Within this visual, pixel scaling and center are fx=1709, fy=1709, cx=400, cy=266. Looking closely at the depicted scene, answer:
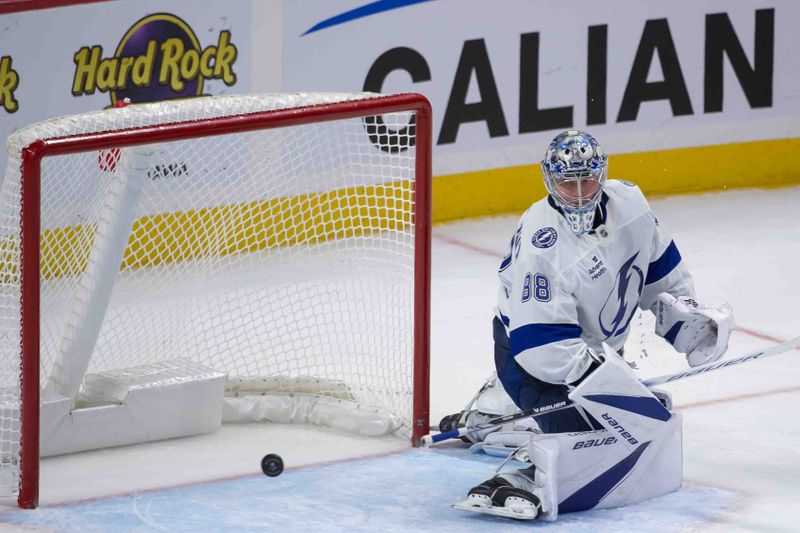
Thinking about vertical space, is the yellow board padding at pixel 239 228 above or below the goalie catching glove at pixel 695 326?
above

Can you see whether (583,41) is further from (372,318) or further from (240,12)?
(372,318)

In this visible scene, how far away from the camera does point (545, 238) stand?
4078mm

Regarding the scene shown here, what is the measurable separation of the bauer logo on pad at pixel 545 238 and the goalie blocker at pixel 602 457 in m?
0.31

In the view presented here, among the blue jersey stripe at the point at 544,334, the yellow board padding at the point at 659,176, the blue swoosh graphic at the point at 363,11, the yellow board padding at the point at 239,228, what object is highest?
the blue swoosh graphic at the point at 363,11

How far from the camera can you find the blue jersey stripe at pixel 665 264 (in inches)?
171

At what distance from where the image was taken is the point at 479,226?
7.18 meters

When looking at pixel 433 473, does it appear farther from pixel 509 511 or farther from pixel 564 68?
pixel 564 68

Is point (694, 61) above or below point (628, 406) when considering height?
above

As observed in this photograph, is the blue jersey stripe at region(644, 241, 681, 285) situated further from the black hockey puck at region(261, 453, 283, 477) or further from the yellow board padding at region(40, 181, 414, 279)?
the black hockey puck at region(261, 453, 283, 477)

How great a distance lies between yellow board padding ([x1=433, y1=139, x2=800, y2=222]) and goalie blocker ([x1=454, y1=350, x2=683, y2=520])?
3081mm

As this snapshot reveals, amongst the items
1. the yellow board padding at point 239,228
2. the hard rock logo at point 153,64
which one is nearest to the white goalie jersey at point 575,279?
the yellow board padding at point 239,228

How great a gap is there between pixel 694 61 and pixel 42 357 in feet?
12.5

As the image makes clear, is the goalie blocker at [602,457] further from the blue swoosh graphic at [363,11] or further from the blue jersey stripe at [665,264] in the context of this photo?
the blue swoosh graphic at [363,11]

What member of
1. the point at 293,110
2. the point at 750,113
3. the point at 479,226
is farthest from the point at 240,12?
the point at 750,113
